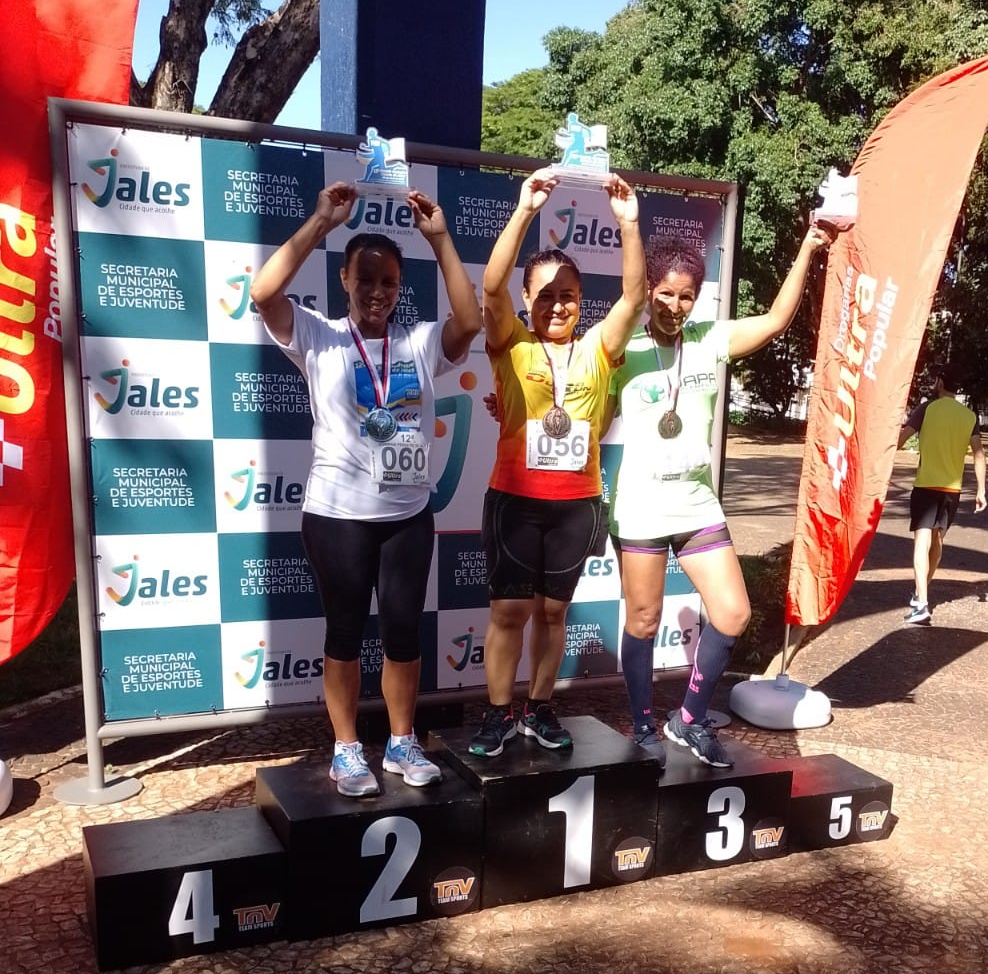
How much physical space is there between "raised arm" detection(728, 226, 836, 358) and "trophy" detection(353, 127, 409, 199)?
1342 millimetres

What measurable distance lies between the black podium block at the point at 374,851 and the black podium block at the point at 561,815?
82mm

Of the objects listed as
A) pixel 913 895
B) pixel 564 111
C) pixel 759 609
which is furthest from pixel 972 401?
pixel 913 895

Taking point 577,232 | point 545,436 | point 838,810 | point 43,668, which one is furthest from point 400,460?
point 43,668

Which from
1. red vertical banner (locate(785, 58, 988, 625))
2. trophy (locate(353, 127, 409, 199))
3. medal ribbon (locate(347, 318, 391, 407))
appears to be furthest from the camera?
red vertical banner (locate(785, 58, 988, 625))

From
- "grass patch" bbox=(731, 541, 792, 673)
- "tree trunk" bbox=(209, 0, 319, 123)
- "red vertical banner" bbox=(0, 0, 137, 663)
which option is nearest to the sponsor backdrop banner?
"red vertical banner" bbox=(0, 0, 137, 663)

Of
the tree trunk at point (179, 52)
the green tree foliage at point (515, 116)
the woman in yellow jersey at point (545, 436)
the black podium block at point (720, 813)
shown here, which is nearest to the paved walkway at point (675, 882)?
the black podium block at point (720, 813)

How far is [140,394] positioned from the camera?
12.5 ft

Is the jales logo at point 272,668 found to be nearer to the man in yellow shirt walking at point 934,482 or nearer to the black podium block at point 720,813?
the black podium block at point 720,813

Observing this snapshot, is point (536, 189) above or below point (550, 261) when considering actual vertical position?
above

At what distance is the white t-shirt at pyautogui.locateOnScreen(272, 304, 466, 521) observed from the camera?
9.66 ft

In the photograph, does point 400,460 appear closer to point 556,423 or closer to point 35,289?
point 556,423

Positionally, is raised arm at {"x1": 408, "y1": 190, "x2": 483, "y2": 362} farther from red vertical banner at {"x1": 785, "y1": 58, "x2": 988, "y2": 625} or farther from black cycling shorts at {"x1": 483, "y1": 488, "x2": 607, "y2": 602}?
red vertical banner at {"x1": 785, "y1": 58, "x2": 988, "y2": 625}

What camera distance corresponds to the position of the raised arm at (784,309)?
3.40 metres

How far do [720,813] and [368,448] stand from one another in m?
1.81
